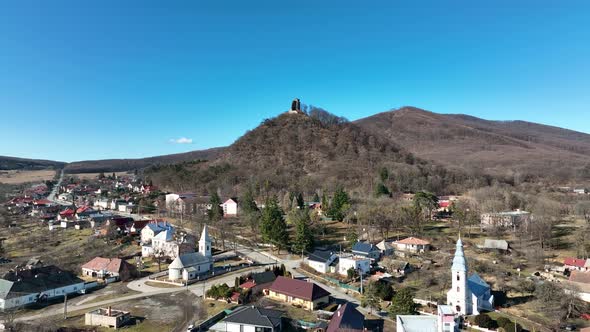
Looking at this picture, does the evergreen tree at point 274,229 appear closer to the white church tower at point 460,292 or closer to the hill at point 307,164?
the white church tower at point 460,292

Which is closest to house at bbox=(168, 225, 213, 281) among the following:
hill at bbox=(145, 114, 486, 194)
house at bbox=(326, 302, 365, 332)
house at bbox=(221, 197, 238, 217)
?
house at bbox=(326, 302, 365, 332)

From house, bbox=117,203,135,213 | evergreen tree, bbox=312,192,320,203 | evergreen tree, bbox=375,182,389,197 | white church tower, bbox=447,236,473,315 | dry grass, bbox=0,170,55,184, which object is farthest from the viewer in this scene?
dry grass, bbox=0,170,55,184

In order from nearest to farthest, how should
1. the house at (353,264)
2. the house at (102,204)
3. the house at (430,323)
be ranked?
1. the house at (430,323)
2. the house at (353,264)
3. the house at (102,204)

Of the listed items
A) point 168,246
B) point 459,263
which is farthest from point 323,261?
point 168,246

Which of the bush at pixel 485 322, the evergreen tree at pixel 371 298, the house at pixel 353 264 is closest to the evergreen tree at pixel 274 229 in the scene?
the house at pixel 353 264

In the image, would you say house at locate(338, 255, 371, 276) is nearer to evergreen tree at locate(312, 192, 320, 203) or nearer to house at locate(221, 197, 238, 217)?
house at locate(221, 197, 238, 217)

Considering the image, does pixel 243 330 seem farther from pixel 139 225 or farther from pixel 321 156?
pixel 321 156
